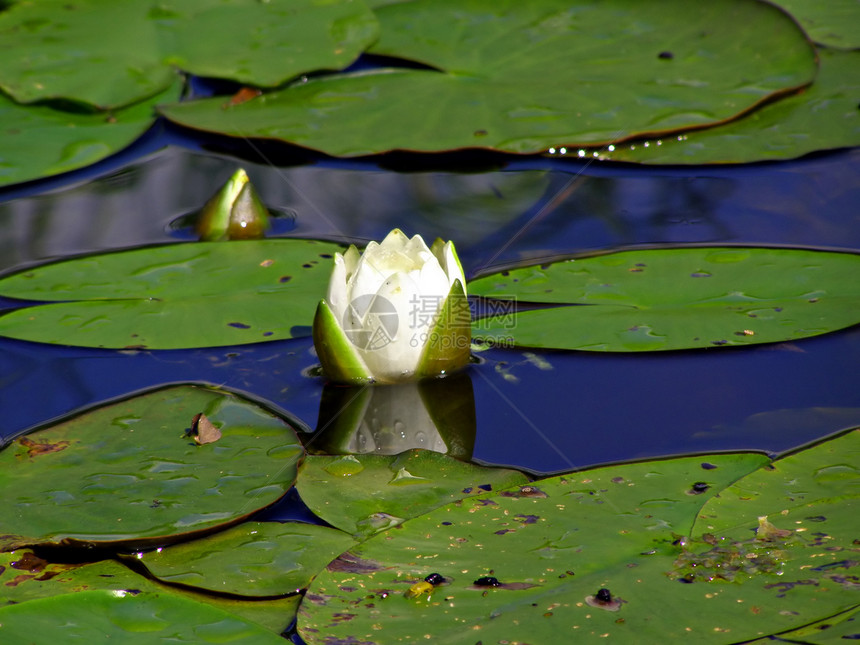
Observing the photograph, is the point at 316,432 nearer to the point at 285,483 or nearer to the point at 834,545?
the point at 285,483

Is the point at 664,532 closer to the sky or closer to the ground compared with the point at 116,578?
closer to the sky

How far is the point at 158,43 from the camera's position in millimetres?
3768

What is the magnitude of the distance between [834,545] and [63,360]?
2.00 meters

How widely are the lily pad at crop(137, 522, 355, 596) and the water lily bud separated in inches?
52.8

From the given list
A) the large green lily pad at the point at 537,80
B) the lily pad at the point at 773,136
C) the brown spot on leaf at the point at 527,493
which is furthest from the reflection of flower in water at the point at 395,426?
the lily pad at the point at 773,136

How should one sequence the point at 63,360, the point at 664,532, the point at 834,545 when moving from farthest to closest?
the point at 63,360 < the point at 664,532 < the point at 834,545

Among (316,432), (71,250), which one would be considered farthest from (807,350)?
(71,250)

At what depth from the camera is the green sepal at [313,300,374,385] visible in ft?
6.89

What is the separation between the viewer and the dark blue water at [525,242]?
2.04 metres

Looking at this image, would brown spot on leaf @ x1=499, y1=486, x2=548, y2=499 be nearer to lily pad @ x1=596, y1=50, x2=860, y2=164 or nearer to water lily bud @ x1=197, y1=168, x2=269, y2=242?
water lily bud @ x1=197, y1=168, x2=269, y2=242

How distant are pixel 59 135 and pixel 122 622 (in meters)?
2.55

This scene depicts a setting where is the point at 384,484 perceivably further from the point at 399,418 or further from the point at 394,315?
the point at 394,315

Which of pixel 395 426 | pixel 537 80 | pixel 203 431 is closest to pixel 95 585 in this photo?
pixel 203 431

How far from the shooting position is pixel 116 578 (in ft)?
5.35
